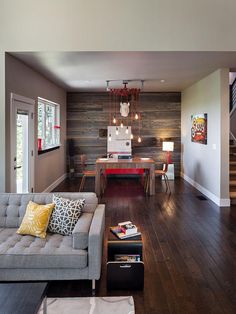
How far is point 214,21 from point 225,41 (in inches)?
14.5

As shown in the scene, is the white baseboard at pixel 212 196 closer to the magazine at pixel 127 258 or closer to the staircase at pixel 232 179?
the staircase at pixel 232 179

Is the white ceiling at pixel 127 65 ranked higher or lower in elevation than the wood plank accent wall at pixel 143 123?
higher

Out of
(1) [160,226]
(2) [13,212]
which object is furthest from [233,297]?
(2) [13,212]

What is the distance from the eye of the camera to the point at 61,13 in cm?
468

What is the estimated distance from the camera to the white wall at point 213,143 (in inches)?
239

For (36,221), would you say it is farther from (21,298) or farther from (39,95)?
(39,95)

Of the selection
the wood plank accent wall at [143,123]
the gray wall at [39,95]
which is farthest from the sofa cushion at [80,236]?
the wood plank accent wall at [143,123]

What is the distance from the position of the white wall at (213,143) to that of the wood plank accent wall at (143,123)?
4.26ft

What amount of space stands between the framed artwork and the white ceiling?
956mm

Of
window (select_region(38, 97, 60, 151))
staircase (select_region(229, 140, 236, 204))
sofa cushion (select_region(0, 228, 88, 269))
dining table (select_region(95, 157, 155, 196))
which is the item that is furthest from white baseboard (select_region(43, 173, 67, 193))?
sofa cushion (select_region(0, 228, 88, 269))

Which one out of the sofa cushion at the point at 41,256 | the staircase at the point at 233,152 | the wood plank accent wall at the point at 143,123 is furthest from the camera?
the wood plank accent wall at the point at 143,123

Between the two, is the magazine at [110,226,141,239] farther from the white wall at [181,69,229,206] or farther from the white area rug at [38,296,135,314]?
the white wall at [181,69,229,206]

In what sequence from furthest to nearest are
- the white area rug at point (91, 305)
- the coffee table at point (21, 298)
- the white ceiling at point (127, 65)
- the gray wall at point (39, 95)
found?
the white ceiling at point (127, 65)
the gray wall at point (39, 95)
the white area rug at point (91, 305)
the coffee table at point (21, 298)

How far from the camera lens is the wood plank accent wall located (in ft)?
32.6
